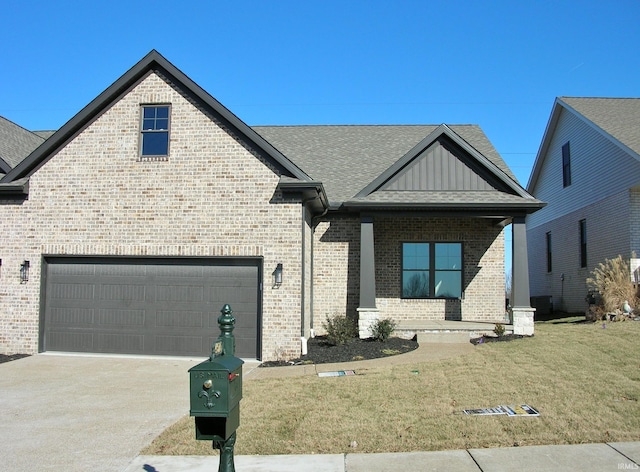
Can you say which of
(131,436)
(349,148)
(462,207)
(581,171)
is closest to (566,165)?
(581,171)

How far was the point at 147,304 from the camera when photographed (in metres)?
12.8

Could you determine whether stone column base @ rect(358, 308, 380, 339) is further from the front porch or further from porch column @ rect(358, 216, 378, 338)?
the front porch

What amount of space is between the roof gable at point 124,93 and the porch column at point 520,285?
648 cm

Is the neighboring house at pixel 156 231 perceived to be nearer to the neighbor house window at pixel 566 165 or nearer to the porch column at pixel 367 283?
the porch column at pixel 367 283

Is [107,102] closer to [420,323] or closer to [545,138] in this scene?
[420,323]

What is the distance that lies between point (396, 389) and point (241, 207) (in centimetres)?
577

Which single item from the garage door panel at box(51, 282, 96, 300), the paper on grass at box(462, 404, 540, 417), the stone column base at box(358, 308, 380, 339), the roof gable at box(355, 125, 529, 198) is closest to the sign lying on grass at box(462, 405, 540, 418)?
the paper on grass at box(462, 404, 540, 417)

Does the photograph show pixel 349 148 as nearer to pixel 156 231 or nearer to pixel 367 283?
pixel 367 283

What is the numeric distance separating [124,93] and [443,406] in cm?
1021

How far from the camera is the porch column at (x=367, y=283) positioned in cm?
1413

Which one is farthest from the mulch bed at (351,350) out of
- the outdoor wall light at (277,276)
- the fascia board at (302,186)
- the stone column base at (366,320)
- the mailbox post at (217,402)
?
the mailbox post at (217,402)

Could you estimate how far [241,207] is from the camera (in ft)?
41.0

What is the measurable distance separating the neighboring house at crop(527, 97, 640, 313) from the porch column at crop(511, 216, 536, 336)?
210 inches

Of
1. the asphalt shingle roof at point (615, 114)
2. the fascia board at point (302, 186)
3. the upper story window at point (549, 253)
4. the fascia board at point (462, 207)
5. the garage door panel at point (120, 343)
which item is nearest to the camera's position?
the fascia board at point (302, 186)
